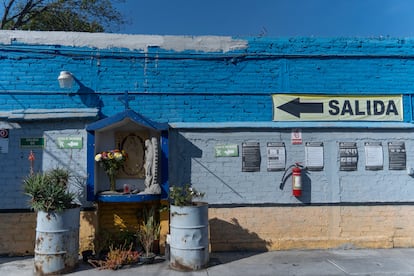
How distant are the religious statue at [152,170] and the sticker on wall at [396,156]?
184 inches

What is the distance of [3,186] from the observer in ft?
23.3

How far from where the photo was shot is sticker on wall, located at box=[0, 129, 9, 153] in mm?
7156

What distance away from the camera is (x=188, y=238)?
6.16 metres

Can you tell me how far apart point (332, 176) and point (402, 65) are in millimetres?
2791

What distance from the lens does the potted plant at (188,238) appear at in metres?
6.15

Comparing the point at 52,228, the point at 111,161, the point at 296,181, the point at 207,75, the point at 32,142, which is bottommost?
the point at 52,228

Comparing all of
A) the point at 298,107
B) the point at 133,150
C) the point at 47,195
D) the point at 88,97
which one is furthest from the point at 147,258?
the point at 298,107

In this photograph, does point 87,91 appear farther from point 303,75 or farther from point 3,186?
point 303,75

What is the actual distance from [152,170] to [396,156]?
4889 mm

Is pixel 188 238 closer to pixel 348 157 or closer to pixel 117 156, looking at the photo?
pixel 117 156

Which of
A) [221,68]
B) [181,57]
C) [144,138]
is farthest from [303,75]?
[144,138]

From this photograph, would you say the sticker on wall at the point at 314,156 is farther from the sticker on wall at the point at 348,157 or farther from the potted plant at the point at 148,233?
the potted plant at the point at 148,233

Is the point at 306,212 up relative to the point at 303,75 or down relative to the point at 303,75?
down

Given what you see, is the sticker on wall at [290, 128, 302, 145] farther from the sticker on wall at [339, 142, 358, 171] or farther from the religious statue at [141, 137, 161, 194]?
the religious statue at [141, 137, 161, 194]
